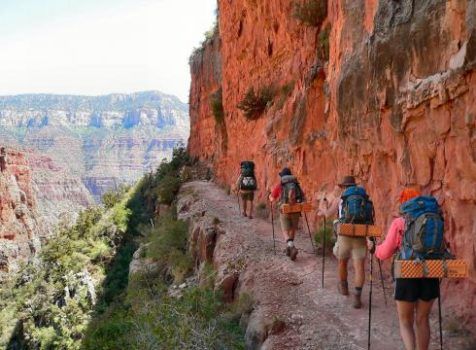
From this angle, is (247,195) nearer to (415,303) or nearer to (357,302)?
(357,302)

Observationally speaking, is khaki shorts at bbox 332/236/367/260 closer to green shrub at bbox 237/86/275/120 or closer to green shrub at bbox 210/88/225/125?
A: green shrub at bbox 237/86/275/120

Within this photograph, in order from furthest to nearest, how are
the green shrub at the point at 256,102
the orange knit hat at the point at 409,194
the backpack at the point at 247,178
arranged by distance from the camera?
the green shrub at the point at 256,102 → the backpack at the point at 247,178 → the orange knit hat at the point at 409,194

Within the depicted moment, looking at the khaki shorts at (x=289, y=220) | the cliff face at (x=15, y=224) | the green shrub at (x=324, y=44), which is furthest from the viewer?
the cliff face at (x=15, y=224)

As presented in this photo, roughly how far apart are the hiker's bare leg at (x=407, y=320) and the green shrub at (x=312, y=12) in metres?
9.59

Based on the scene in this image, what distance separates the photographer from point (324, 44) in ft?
40.7

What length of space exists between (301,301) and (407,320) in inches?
107

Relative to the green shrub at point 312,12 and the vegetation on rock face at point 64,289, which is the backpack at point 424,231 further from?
the vegetation on rock face at point 64,289

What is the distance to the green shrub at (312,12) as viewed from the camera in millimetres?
12852

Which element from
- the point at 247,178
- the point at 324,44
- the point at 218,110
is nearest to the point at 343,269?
the point at 324,44

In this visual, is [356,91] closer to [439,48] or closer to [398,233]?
[439,48]

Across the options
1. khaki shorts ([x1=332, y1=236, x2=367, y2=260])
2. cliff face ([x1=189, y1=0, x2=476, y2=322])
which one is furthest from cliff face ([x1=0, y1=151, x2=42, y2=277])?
khaki shorts ([x1=332, y1=236, x2=367, y2=260])

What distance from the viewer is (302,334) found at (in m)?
6.34

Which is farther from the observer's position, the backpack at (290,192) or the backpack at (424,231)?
the backpack at (290,192)

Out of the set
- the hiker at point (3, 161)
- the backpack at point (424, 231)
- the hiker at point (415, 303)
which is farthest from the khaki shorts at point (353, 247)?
the hiker at point (3, 161)
